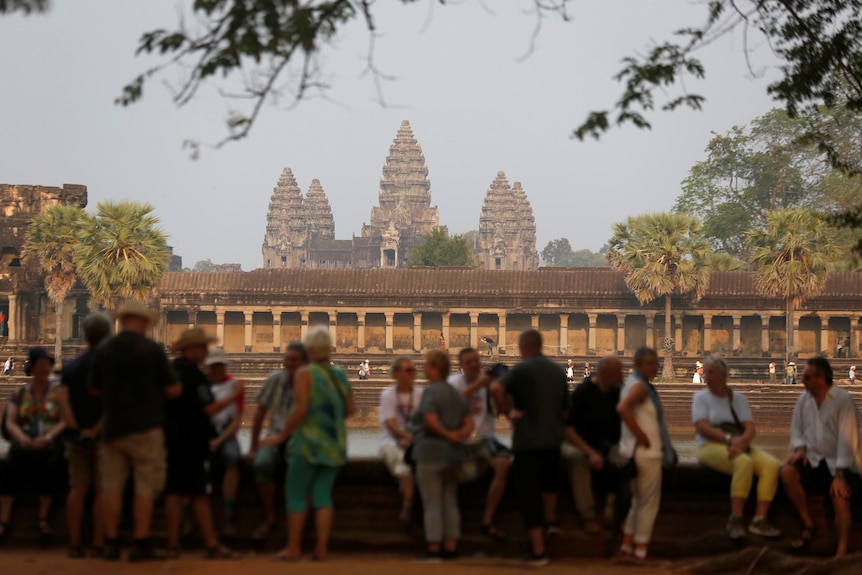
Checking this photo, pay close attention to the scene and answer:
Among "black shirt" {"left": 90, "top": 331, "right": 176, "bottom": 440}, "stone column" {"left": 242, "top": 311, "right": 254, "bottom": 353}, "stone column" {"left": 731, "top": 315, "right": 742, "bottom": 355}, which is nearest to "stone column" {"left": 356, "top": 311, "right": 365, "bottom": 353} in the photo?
"stone column" {"left": 242, "top": 311, "right": 254, "bottom": 353}

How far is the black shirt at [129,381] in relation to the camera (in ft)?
28.9

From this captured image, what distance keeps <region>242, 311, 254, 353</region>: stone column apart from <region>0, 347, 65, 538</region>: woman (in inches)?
1786

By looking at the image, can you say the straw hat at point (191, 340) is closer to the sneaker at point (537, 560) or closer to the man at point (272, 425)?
the man at point (272, 425)

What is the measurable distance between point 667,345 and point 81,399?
40791 millimetres

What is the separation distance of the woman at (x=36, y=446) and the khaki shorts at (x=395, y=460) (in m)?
1.99

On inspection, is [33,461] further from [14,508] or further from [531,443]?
[531,443]

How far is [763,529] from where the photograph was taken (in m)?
9.87

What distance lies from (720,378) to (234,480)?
305cm

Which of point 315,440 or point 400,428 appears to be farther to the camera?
point 400,428

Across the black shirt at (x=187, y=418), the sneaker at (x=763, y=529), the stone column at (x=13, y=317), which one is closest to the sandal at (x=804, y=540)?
the sneaker at (x=763, y=529)

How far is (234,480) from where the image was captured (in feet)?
32.1

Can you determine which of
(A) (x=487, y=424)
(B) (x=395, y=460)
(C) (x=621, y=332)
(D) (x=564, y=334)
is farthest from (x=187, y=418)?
(D) (x=564, y=334)

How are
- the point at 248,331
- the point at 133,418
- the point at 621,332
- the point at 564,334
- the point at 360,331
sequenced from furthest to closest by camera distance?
the point at 248,331, the point at 360,331, the point at 564,334, the point at 621,332, the point at 133,418

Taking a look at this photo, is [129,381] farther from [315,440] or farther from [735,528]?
[735,528]
